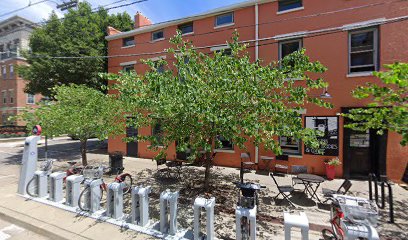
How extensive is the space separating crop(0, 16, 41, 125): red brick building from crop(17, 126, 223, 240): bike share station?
33311 millimetres

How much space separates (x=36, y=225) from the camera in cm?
526

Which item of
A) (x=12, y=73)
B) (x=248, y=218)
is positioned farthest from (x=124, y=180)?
(x=12, y=73)

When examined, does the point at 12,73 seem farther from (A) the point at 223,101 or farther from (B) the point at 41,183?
(A) the point at 223,101

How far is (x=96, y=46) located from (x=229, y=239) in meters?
16.8

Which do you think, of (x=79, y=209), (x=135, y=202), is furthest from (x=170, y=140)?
(x=79, y=209)

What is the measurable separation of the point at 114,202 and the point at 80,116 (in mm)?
4513

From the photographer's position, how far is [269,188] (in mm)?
8086

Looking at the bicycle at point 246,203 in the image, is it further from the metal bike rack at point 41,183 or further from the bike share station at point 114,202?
the metal bike rack at point 41,183

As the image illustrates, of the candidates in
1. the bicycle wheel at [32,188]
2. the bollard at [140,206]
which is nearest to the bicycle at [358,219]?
the bollard at [140,206]

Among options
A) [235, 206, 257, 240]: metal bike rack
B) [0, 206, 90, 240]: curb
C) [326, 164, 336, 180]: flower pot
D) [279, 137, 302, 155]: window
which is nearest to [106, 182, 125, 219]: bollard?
[0, 206, 90, 240]: curb

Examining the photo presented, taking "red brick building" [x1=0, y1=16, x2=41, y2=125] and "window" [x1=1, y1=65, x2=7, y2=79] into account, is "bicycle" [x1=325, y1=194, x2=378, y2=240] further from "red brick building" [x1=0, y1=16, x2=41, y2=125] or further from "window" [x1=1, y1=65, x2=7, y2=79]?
"window" [x1=1, y1=65, x2=7, y2=79]

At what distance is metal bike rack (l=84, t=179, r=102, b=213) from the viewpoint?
5.77m

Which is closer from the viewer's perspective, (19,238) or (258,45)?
(19,238)

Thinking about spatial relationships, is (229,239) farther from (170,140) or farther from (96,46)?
(96,46)
